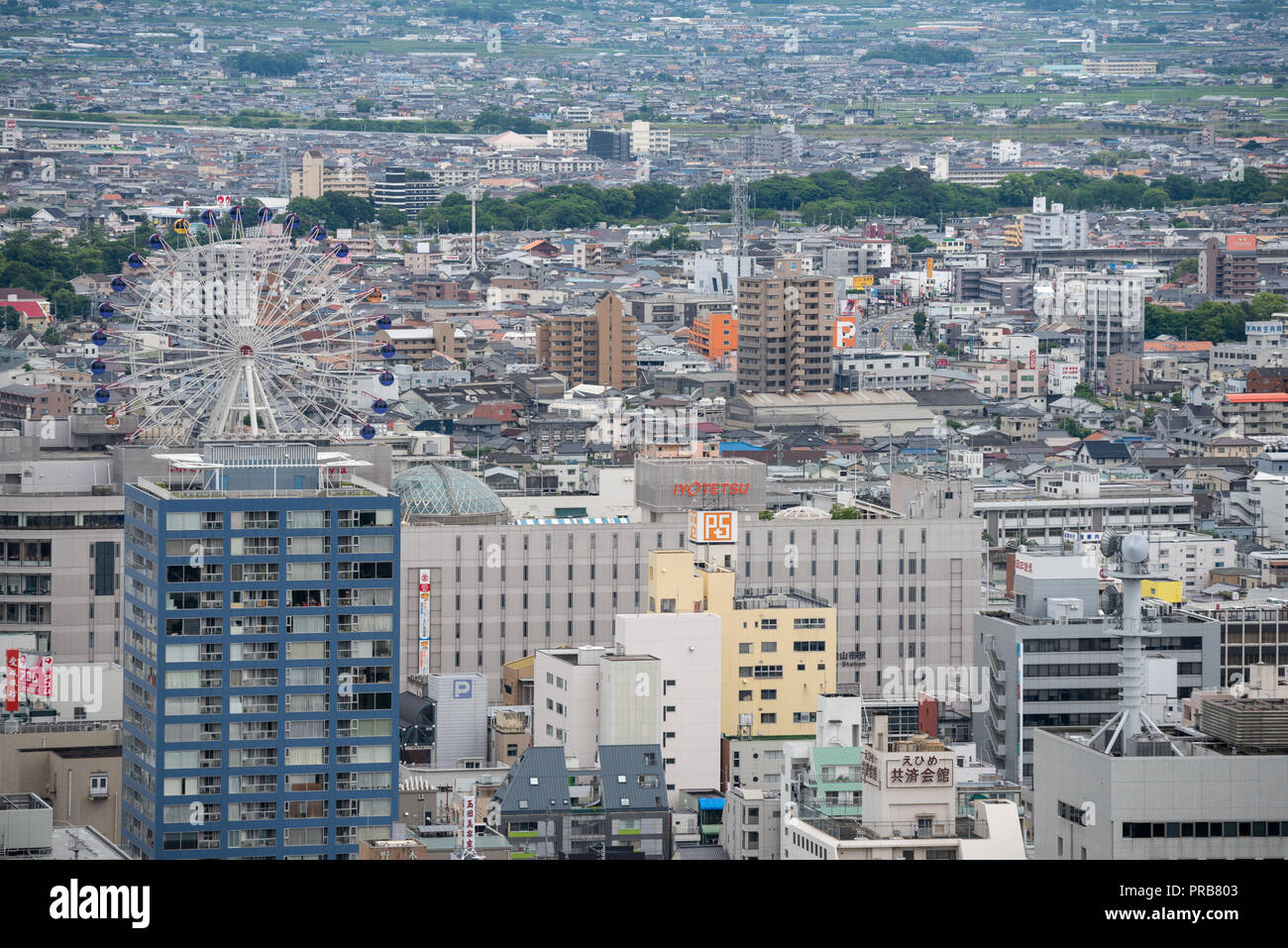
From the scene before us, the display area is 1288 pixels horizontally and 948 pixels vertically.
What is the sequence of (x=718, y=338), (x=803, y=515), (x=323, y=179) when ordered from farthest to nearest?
1. (x=323, y=179)
2. (x=718, y=338)
3. (x=803, y=515)

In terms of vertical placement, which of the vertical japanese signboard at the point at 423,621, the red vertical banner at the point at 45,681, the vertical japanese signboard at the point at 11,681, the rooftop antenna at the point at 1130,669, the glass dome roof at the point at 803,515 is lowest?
the vertical japanese signboard at the point at 423,621

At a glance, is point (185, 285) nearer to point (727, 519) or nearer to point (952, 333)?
point (727, 519)

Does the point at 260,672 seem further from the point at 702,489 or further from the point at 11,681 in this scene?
the point at 702,489

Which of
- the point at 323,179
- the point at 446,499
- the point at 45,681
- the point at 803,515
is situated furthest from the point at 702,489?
the point at 323,179

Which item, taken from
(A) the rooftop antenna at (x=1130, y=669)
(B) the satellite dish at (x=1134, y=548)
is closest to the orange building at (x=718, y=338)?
(A) the rooftop antenna at (x=1130, y=669)

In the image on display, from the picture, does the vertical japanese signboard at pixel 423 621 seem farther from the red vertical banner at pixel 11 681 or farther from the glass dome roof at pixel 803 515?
the red vertical banner at pixel 11 681
